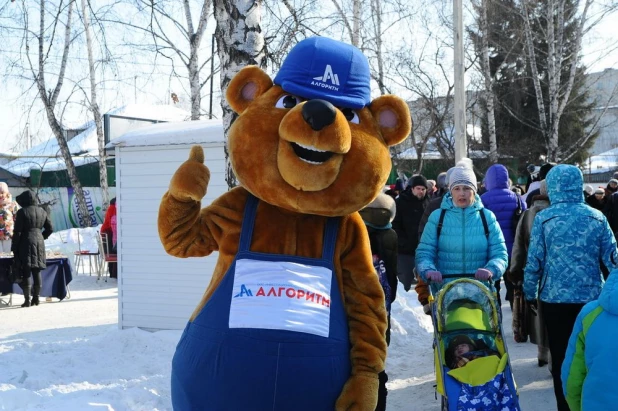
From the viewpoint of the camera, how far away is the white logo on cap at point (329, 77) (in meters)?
3.04

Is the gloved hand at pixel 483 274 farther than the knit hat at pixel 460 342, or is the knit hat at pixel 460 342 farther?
the gloved hand at pixel 483 274

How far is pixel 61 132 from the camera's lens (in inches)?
809

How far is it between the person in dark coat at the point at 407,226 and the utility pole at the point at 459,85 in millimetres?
4314

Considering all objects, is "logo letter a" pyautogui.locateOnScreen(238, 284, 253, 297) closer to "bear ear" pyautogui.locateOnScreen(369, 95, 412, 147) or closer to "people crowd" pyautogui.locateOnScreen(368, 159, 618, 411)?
"bear ear" pyautogui.locateOnScreen(369, 95, 412, 147)

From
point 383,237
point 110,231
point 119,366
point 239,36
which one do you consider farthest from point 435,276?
point 110,231

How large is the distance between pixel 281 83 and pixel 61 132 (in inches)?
750

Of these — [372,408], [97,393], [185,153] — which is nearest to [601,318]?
[372,408]

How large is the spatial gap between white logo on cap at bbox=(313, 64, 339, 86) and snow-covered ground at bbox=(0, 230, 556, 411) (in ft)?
11.3

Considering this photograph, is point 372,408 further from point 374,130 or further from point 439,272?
point 439,272

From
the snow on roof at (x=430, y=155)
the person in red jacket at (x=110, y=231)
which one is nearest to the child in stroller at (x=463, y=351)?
the person in red jacket at (x=110, y=231)

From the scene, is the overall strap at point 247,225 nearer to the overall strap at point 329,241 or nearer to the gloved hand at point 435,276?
the overall strap at point 329,241

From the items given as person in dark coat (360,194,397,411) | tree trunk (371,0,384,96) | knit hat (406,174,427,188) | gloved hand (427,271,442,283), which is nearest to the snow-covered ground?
gloved hand (427,271,442,283)

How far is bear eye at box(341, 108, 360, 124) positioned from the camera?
3.04m

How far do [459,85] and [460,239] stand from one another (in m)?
9.69
